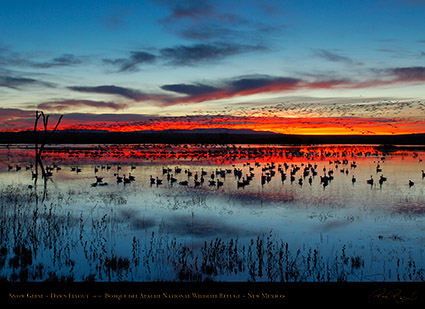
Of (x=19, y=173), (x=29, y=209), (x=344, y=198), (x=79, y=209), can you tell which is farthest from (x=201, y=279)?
(x=19, y=173)

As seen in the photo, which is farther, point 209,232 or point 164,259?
point 209,232

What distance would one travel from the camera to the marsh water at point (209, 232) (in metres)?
7.92

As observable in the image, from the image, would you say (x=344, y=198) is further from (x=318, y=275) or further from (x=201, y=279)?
(x=201, y=279)

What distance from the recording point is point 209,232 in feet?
35.6

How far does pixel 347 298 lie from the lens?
5551mm

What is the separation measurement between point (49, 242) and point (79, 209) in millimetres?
3966
